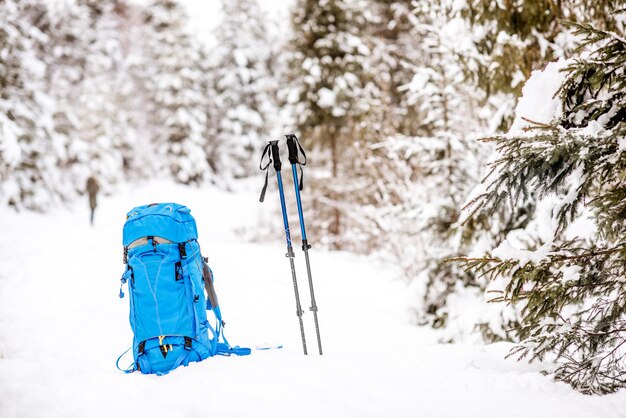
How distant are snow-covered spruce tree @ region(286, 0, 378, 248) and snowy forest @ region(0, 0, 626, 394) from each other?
0.08 m

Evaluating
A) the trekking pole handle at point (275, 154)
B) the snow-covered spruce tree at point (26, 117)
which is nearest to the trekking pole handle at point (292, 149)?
the trekking pole handle at point (275, 154)

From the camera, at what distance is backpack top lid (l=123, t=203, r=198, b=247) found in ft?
14.0

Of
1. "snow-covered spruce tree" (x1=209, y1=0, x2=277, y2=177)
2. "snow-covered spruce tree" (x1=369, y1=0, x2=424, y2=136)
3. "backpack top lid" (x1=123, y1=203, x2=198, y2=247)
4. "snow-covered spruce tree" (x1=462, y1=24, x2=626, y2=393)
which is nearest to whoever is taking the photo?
"snow-covered spruce tree" (x1=462, y1=24, x2=626, y2=393)

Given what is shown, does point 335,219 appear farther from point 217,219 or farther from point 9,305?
point 9,305

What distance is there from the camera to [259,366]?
4.11 meters

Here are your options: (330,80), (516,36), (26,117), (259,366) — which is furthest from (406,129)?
(26,117)

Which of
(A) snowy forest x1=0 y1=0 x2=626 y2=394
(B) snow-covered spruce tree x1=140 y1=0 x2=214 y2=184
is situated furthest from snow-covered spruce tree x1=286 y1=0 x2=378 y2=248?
(B) snow-covered spruce tree x1=140 y1=0 x2=214 y2=184

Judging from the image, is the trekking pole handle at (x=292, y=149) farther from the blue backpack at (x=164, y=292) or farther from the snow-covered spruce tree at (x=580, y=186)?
the snow-covered spruce tree at (x=580, y=186)

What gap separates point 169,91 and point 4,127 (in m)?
15.6

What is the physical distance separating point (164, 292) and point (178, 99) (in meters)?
24.6

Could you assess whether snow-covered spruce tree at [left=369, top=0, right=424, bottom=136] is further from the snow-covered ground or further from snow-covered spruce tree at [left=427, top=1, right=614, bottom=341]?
the snow-covered ground

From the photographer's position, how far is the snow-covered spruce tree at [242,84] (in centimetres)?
2883

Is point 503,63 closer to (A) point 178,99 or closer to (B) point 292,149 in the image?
(B) point 292,149

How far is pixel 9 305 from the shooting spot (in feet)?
22.4
